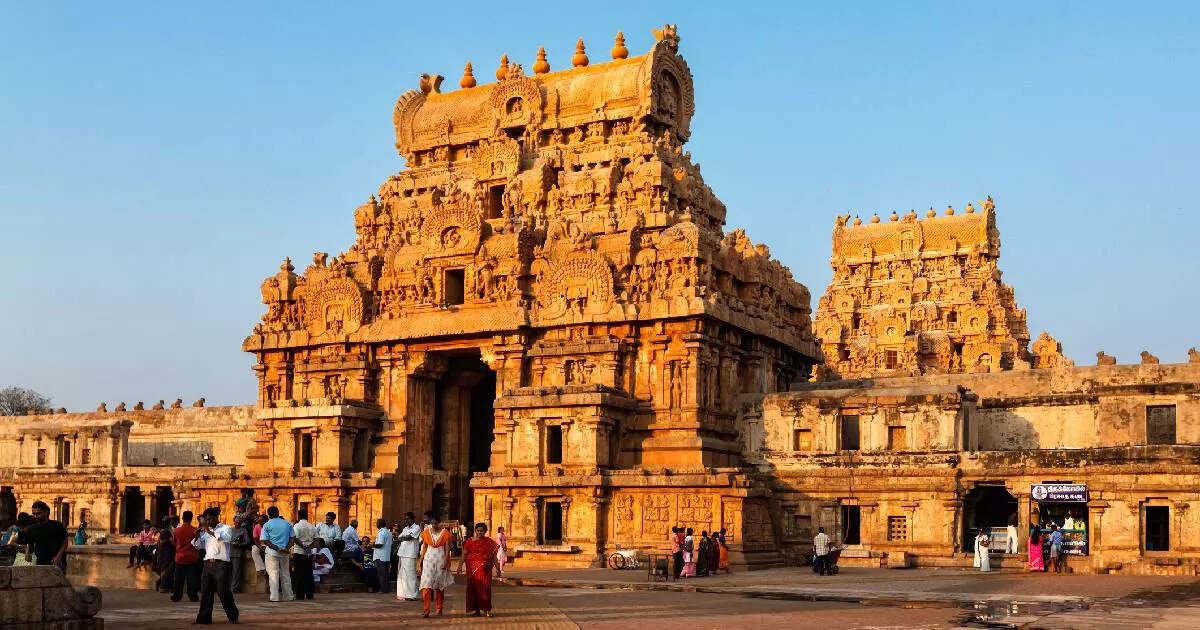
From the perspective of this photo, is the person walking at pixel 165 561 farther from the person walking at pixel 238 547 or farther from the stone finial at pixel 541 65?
the stone finial at pixel 541 65

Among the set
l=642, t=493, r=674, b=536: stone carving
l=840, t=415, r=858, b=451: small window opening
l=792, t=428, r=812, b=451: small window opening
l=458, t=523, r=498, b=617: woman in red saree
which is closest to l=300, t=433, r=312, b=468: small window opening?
l=642, t=493, r=674, b=536: stone carving

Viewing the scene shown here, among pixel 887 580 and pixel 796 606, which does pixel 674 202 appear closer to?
pixel 887 580

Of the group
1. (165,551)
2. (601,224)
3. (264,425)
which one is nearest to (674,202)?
(601,224)

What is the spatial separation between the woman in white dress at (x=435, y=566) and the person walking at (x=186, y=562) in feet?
Answer: 11.6

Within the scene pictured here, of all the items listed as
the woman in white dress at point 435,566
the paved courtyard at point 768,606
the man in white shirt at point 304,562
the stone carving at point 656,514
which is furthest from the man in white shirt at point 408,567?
the stone carving at point 656,514

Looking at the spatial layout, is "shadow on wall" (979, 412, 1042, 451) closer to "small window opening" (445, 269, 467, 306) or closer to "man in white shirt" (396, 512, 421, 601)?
"small window opening" (445, 269, 467, 306)

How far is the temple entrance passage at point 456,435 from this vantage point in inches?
1791

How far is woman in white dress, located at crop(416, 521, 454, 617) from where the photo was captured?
20062 millimetres

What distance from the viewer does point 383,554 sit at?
81.3 ft

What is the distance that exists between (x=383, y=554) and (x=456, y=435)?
21.8 metres

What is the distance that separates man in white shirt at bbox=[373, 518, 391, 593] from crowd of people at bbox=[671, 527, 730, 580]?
8.44 metres

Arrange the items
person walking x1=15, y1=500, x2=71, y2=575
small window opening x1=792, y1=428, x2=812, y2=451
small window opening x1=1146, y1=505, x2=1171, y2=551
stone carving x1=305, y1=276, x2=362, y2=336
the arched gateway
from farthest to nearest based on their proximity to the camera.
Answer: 1. stone carving x1=305, y1=276, x2=362, y2=336
2. small window opening x1=792, y1=428, x2=812, y2=451
3. the arched gateway
4. small window opening x1=1146, y1=505, x2=1171, y2=551
5. person walking x1=15, y1=500, x2=71, y2=575

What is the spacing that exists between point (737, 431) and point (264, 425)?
14834mm

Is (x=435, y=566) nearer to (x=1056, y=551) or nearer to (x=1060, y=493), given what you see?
(x=1056, y=551)
